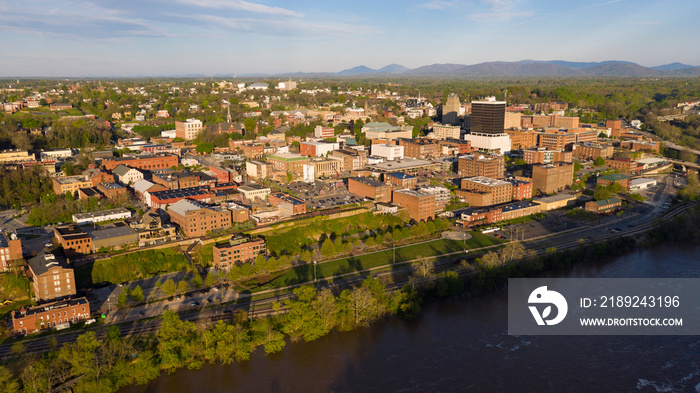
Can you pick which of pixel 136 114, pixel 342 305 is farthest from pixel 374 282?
pixel 136 114

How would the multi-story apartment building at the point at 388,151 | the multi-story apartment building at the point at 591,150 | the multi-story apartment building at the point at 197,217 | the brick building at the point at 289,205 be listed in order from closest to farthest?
the multi-story apartment building at the point at 197,217 < the brick building at the point at 289,205 < the multi-story apartment building at the point at 388,151 < the multi-story apartment building at the point at 591,150

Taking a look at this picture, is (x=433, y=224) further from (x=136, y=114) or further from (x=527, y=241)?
(x=136, y=114)

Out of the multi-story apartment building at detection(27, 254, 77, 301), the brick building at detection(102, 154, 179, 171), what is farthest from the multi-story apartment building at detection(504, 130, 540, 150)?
the multi-story apartment building at detection(27, 254, 77, 301)

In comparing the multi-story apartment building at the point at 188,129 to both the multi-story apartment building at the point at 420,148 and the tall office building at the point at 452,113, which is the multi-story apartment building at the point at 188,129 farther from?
the tall office building at the point at 452,113

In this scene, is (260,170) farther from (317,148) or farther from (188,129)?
(188,129)

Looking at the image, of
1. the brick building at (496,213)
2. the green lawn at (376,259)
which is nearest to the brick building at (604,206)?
the brick building at (496,213)

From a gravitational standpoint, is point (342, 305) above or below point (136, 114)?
below
